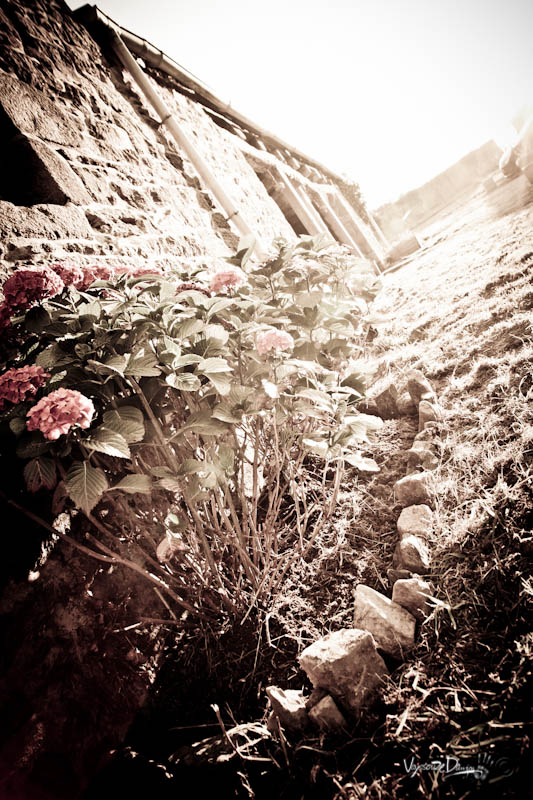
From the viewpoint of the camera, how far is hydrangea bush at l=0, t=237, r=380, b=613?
989mm

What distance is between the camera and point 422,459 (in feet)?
5.46

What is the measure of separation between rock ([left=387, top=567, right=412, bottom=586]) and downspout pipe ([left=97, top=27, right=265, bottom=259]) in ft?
9.63

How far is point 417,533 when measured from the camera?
138 cm

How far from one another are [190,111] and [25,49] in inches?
98.6

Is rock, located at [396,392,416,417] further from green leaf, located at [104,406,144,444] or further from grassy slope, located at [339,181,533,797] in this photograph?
green leaf, located at [104,406,144,444]

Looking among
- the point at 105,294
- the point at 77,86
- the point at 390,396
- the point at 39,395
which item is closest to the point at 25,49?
the point at 77,86

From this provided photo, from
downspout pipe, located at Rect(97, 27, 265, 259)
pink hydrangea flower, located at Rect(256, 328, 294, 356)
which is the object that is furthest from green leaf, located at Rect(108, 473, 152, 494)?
downspout pipe, located at Rect(97, 27, 265, 259)

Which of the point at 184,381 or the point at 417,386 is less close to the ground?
the point at 184,381

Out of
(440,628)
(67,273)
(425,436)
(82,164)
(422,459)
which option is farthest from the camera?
(82,164)

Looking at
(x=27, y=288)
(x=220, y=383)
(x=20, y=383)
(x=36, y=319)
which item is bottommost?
(x=220, y=383)

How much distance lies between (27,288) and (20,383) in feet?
1.38

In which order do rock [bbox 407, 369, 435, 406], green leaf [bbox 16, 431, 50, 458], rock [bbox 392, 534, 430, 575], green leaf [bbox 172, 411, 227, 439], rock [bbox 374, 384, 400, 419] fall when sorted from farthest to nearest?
1. rock [bbox 374, 384, 400, 419]
2. rock [bbox 407, 369, 435, 406]
3. rock [bbox 392, 534, 430, 575]
4. green leaf [bbox 172, 411, 227, 439]
5. green leaf [bbox 16, 431, 50, 458]

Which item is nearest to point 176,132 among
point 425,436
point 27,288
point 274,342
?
point 27,288

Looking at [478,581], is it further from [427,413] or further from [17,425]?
[17,425]
